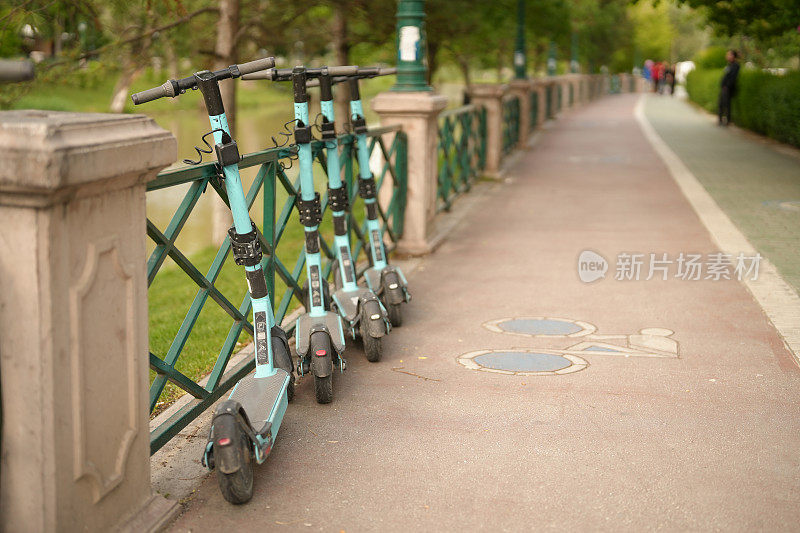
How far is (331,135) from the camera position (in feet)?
18.9

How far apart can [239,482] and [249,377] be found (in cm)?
79

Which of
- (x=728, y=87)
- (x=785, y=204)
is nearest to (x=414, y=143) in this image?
(x=785, y=204)

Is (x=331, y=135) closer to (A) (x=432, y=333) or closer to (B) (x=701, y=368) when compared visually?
(A) (x=432, y=333)

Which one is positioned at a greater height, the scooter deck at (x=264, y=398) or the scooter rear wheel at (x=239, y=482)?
the scooter deck at (x=264, y=398)

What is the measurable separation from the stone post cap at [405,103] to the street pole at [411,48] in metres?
0.12

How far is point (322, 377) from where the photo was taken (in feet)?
15.3

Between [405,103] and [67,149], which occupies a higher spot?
[405,103]

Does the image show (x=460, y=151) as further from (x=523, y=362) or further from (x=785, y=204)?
(x=523, y=362)

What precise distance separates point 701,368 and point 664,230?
15.7 ft

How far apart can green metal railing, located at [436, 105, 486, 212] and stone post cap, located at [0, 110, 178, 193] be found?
7.54 m

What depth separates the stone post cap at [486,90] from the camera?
14.2 metres

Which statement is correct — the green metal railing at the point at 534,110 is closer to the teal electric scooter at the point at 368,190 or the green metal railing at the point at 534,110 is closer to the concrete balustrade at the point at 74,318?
the teal electric scooter at the point at 368,190

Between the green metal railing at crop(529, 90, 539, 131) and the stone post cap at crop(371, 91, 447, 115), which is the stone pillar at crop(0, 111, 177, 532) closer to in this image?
the stone post cap at crop(371, 91, 447, 115)

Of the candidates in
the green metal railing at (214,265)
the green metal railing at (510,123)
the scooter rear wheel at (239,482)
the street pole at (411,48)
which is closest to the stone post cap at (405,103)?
the street pole at (411,48)
